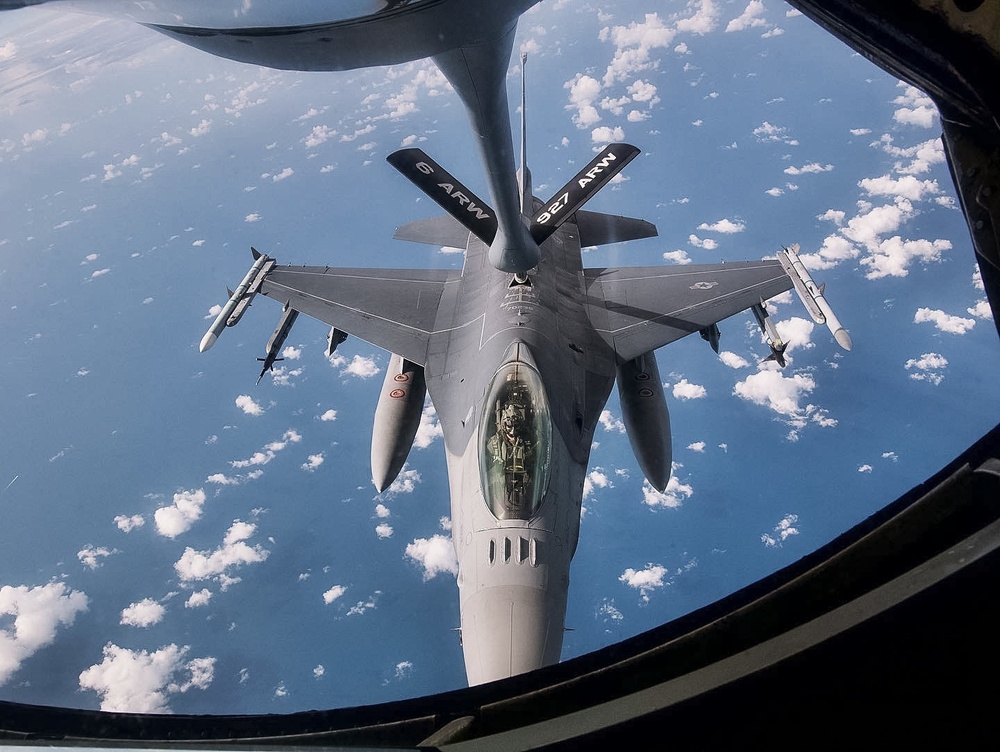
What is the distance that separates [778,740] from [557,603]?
4.37 metres

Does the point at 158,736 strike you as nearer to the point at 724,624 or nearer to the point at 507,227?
the point at 724,624

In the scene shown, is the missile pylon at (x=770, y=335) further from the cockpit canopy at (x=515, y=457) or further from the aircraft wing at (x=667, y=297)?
the cockpit canopy at (x=515, y=457)

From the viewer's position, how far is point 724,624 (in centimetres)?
150

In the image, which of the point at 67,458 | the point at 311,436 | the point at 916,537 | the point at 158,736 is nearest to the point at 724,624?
the point at 916,537

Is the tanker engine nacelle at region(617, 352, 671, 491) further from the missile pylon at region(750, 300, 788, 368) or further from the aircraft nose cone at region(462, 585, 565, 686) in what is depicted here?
the aircraft nose cone at region(462, 585, 565, 686)

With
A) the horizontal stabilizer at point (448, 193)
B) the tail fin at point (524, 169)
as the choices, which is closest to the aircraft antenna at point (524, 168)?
the tail fin at point (524, 169)

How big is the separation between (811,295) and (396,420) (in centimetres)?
658

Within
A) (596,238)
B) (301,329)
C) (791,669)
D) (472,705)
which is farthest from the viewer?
(301,329)

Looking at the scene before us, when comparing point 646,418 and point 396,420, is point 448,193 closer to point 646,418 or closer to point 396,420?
point 396,420

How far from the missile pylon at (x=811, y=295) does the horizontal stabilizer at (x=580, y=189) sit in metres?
3.13

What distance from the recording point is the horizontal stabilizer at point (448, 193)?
23.4 ft

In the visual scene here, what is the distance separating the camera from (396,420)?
30.9 ft

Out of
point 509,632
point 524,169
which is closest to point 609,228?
point 524,169

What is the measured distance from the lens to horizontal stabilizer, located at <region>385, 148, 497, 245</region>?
23.4ft
